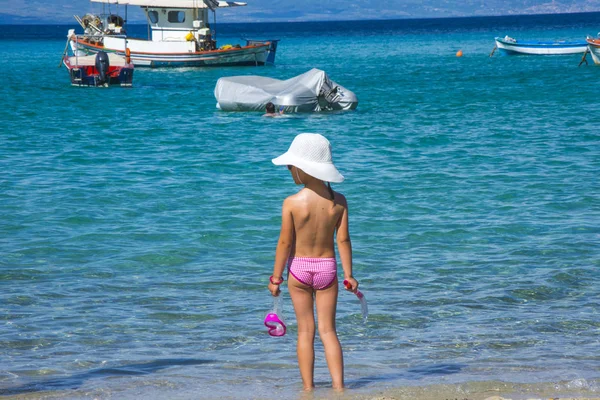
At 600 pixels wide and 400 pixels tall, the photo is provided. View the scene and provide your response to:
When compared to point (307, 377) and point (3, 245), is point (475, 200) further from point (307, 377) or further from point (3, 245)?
point (307, 377)

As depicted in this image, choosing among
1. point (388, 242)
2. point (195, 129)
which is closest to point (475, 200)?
point (388, 242)

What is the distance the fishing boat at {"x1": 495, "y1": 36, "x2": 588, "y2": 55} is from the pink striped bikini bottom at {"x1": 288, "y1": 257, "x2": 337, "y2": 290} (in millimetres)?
50519

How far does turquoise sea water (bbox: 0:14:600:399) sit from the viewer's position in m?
6.29

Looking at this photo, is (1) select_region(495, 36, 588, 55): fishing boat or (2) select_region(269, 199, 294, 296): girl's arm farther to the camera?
(1) select_region(495, 36, 588, 55): fishing boat

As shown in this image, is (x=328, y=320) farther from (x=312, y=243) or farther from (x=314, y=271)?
(x=312, y=243)

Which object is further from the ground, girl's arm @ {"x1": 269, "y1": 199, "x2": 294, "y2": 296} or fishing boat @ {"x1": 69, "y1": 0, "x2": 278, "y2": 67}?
girl's arm @ {"x1": 269, "y1": 199, "x2": 294, "y2": 296}

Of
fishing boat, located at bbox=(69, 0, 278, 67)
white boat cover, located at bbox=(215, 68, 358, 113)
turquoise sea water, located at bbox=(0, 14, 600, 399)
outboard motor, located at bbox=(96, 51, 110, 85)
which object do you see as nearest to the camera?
turquoise sea water, located at bbox=(0, 14, 600, 399)

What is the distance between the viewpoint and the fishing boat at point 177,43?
149 ft

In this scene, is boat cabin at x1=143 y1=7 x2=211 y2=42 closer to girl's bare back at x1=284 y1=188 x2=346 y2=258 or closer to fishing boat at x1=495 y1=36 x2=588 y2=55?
fishing boat at x1=495 y1=36 x2=588 y2=55

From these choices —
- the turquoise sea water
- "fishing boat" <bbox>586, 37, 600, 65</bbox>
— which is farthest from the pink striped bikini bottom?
"fishing boat" <bbox>586, 37, 600, 65</bbox>

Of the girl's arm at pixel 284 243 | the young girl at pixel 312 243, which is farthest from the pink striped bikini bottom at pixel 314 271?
the girl's arm at pixel 284 243

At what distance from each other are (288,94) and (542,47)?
33006 millimetres

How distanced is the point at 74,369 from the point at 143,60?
41.9 meters

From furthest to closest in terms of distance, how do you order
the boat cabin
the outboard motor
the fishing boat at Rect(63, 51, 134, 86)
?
the boat cabin < the fishing boat at Rect(63, 51, 134, 86) < the outboard motor
